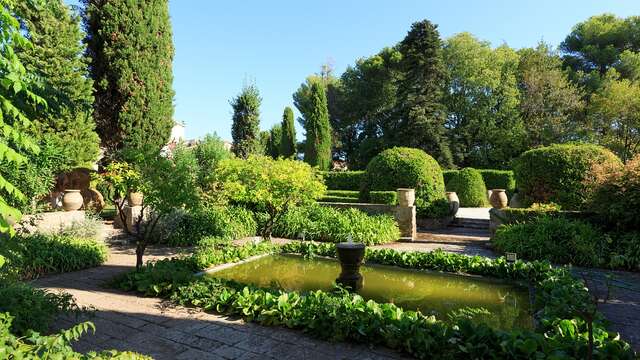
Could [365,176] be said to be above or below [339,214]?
above

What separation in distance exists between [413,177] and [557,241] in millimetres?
4998

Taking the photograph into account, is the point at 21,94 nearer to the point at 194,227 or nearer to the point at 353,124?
the point at 194,227

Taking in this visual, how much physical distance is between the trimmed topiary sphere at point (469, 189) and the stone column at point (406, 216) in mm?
8542

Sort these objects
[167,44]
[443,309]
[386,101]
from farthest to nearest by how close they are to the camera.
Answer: [386,101] → [167,44] → [443,309]

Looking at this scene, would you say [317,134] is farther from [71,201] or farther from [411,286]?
[411,286]

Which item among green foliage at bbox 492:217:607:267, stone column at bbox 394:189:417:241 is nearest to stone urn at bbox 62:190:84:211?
stone column at bbox 394:189:417:241

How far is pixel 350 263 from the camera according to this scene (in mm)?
6062

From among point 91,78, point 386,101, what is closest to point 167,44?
point 91,78

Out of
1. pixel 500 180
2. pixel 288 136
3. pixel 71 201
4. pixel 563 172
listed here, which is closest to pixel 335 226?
pixel 563 172

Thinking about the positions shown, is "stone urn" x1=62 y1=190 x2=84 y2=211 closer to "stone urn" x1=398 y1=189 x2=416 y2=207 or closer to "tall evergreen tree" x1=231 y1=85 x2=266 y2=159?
"stone urn" x1=398 y1=189 x2=416 y2=207

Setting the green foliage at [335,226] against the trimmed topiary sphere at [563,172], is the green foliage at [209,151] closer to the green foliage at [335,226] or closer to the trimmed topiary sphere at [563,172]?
the green foliage at [335,226]

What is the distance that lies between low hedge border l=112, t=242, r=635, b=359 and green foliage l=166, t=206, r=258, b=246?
2.94 m

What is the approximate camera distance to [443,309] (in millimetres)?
5258

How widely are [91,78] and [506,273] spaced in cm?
1390
